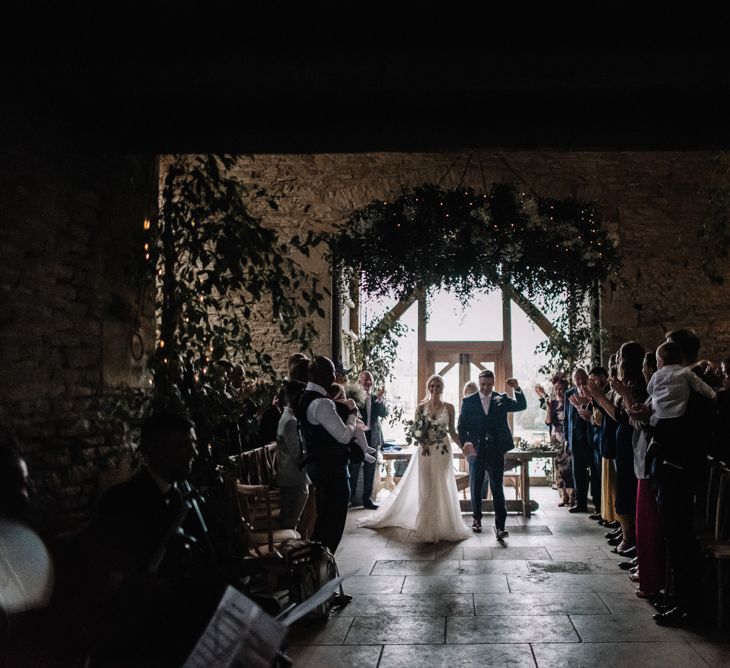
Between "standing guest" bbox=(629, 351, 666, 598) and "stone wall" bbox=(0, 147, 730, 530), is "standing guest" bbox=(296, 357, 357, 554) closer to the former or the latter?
"stone wall" bbox=(0, 147, 730, 530)

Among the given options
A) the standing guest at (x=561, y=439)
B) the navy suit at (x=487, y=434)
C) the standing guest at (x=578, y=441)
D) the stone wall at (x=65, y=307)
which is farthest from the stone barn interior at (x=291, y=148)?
the standing guest at (x=561, y=439)

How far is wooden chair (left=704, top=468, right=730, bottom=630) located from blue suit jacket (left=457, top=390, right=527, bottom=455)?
270cm

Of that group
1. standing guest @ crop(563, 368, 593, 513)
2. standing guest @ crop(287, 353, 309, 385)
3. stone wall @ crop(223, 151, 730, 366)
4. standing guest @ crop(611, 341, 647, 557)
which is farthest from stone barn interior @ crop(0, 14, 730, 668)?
stone wall @ crop(223, 151, 730, 366)

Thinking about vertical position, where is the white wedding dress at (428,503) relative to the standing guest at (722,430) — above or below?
below

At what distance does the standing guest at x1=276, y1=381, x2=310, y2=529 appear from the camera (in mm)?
5098

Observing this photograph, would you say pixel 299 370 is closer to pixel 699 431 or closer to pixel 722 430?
pixel 699 431

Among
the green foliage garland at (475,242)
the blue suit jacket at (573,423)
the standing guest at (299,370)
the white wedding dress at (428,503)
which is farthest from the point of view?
the blue suit jacket at (573,423)

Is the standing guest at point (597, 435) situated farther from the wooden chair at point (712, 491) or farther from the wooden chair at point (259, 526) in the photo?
Result: the wooden chair at point (259, 526)

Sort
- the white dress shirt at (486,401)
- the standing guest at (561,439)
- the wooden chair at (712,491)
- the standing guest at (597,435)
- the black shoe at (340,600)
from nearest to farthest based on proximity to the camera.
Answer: the black shoe at (340,600)
the wooden chair at (712,491)
the standing guest at (597,435)
the white dress shirt at (486,401)
the standing guest at (561,439)

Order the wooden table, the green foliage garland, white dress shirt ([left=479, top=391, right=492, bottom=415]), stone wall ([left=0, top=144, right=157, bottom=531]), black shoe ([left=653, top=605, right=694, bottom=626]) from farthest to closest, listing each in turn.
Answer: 1. the wooden table
2. white dress shirt ([left=479, top=391, right=492, bottom=415])
3. the green foliage garland
4. black shoe ([left=653, top=605, right=694, bottom=626])
5. stone wall ([left=0, top=144, right=157, bottom=531])

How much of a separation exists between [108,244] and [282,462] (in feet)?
6.27

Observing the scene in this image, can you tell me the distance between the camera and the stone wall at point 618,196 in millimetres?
8633

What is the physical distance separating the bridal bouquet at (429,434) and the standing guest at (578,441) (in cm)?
144

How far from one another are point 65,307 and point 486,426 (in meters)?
4.41
